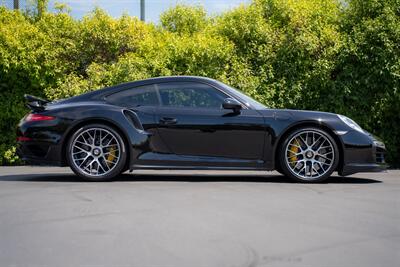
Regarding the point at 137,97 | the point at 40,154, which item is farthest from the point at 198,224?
the point at 40,154

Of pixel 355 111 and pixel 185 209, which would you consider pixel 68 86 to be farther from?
pixel 185 209

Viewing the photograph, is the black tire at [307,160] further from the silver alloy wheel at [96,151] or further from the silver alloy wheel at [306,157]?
the silver alloy wheel at [96,151]

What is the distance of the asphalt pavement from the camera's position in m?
4.49

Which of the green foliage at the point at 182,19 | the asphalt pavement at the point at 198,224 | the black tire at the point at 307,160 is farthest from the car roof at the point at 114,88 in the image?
the green foliage at the point at 182,19

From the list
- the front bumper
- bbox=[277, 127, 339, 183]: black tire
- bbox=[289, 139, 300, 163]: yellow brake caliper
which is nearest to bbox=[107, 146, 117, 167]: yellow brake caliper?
bbox=[277, 127, 339, 183]: black tire

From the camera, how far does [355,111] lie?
482 inches

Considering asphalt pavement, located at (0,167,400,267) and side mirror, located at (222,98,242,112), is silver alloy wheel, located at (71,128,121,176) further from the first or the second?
side mirror, located at (222,98,242,112)

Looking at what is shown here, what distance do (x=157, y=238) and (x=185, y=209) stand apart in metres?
1.28

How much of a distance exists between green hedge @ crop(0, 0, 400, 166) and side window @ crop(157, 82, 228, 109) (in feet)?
11.3

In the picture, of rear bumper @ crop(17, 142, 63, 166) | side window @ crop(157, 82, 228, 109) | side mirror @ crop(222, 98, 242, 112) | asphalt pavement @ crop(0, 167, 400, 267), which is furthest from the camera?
side window @ crop(157, 82, 228, 109)

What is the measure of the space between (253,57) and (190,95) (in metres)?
4.38

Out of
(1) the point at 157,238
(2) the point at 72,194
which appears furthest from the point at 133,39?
(1) the point at 157,238

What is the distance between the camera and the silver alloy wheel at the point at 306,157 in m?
8.62

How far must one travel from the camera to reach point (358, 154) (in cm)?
862
